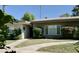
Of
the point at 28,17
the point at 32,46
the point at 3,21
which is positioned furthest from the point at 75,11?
the point at 3,21

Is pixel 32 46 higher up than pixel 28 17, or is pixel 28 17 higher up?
pixel 28 17

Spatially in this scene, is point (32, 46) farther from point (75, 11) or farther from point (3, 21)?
point (3, 21)

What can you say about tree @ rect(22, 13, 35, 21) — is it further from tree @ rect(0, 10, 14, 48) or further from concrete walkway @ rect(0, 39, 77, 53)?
tree @ rect(0, 10, 14, 48)

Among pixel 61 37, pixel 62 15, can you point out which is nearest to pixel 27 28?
pixel 61 37

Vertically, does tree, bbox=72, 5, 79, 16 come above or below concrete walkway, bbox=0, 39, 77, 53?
above

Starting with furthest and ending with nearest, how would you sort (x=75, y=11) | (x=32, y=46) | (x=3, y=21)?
1. (x=32, y=46)
2. (x=75, y=11)
3. (x=3, y=21)

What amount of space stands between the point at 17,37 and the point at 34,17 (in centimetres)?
63

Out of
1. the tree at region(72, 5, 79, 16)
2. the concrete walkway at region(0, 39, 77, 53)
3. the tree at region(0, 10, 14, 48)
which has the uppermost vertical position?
the tree at region(72, 5, 79, 16)

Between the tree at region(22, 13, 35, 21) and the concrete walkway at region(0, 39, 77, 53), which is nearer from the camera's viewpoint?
the tree at region(22, 13, 35, 21)

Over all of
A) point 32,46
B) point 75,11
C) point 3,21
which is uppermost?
point 75,11

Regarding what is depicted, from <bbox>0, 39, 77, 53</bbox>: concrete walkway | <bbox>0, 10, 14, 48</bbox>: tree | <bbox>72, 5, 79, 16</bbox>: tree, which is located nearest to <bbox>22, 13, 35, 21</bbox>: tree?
<bbox>0, 39, 77, 53</bbox>: concrete walkway
